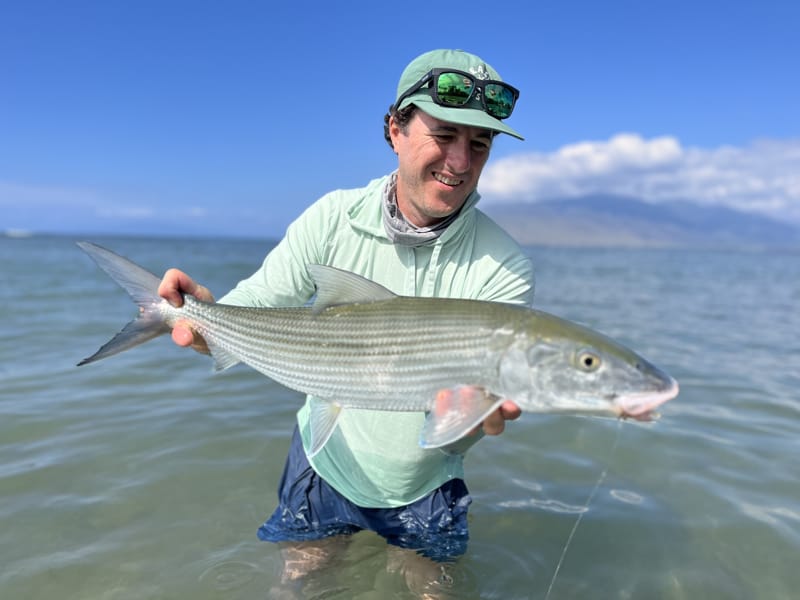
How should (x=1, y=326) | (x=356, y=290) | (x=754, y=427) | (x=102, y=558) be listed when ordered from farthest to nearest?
1. (x=1, y=326)
2. (x=754, y=427)
3. (x=102, y=558)
4. (x=356, y=290)

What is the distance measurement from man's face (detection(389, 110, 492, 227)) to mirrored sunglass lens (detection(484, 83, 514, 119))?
13cm

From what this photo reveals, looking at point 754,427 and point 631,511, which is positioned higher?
point 754,427

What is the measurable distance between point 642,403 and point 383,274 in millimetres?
1736

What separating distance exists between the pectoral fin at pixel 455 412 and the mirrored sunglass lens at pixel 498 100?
166 cm

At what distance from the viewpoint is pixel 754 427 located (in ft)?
22.8

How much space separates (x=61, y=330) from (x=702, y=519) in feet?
39.1

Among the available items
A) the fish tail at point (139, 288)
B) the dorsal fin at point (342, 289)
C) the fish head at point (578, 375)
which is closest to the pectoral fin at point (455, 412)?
the fish head at point (578, 375)

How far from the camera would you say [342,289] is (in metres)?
3.15

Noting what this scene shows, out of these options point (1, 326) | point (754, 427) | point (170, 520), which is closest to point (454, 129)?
point (170, 520)

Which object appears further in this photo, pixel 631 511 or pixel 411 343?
pixel 631 511

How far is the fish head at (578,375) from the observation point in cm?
248

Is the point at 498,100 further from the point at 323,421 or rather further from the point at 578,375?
the point at 323,421

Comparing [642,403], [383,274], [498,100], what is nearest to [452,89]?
[498,100]

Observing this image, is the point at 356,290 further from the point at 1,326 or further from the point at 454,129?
the point at 1,326
